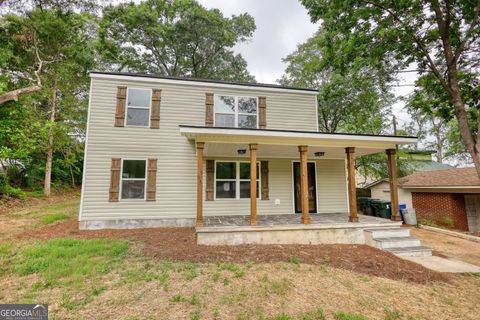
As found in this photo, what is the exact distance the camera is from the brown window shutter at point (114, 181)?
7.49 meters

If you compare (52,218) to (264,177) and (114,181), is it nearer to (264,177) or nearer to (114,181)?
(114,181)

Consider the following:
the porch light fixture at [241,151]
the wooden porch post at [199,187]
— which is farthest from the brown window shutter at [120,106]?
the porch light fixture at [241,151]

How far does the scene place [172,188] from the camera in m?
7.94

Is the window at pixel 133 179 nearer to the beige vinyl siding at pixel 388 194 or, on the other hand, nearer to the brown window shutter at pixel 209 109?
the brown window shutter at pixel 209 109

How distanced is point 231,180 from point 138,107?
424 centimetres

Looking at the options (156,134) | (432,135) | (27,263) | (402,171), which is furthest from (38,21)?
(432,135)

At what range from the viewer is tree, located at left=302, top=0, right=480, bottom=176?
5996 millimetres

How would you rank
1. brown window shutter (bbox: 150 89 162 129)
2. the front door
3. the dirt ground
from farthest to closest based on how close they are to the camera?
1. the front door
2. brown window shutter (bbox: 150 89 162 129)
3. the dirt ground

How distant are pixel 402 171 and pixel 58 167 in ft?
82.3

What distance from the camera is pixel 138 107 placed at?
8.08 meters

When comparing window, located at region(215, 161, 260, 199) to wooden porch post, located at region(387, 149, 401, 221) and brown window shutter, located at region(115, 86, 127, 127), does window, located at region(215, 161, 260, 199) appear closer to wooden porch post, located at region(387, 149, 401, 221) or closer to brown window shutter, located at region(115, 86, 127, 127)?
brown window shutter, located at region(115, 86, 127, 127)

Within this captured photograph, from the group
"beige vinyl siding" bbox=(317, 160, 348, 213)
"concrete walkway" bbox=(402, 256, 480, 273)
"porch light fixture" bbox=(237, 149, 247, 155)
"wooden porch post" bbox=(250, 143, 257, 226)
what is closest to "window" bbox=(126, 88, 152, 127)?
"porch light fixture" bbox=(237, 149, 247, 155)

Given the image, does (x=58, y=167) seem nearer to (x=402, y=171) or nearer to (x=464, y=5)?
(x=464, y=5)

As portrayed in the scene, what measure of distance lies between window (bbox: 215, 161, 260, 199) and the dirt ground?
18.8ft
